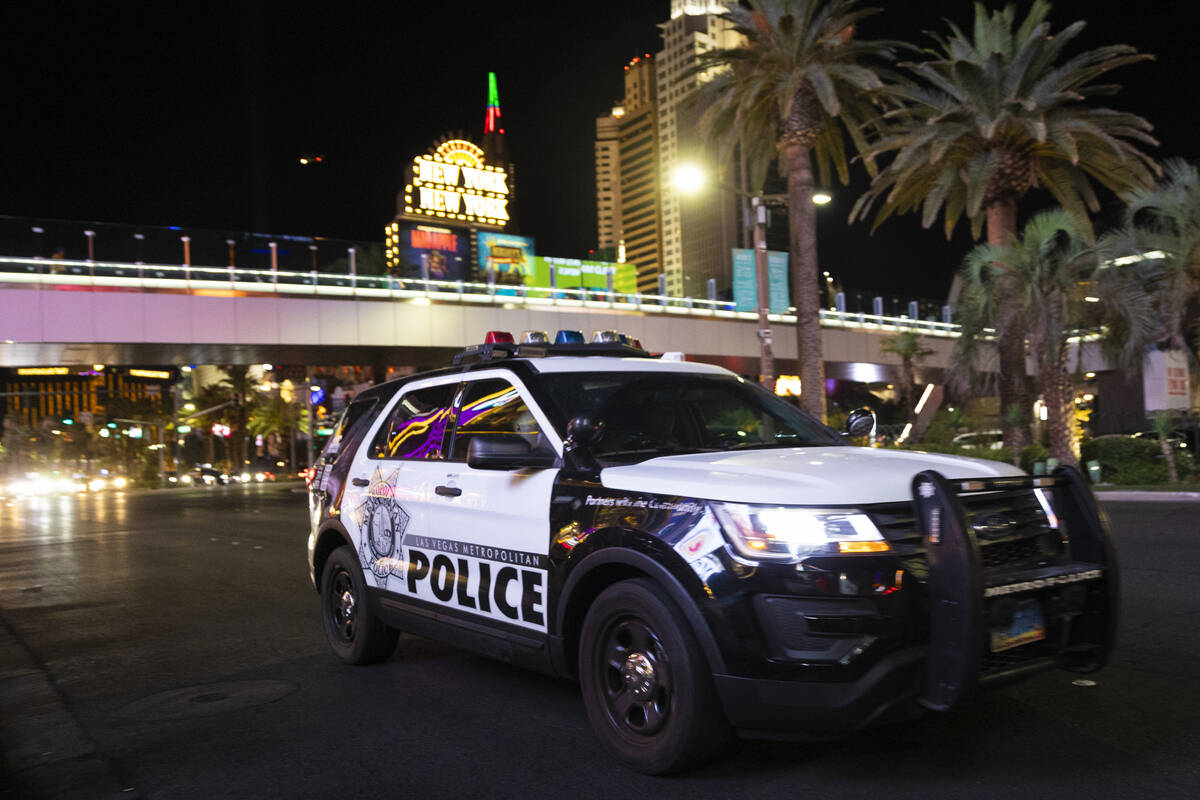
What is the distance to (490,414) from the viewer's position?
18.1 ft

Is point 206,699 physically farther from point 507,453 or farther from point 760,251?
point 760,251

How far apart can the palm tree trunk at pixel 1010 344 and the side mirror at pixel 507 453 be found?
20.1 m

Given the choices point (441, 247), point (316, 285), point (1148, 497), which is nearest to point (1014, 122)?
point (1148, 497)

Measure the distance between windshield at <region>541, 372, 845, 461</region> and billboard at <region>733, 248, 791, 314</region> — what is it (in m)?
17.7

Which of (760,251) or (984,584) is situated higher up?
(760,251)

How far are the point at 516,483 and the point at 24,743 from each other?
2939mm

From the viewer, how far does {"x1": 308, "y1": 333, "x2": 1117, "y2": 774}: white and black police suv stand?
372cm

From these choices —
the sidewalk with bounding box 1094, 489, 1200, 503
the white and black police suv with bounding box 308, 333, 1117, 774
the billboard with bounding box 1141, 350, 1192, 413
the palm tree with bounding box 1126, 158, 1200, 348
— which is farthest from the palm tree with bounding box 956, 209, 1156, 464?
the white and black police suv with bounding box 308, 333, 1117, 774

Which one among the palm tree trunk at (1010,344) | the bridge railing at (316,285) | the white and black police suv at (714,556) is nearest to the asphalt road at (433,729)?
the white and black police suv at (714,556)

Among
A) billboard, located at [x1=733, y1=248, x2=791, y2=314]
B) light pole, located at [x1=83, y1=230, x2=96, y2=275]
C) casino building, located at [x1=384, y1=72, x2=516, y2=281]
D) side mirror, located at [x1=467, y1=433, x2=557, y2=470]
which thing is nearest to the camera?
side mirror, located at [x1=467, y1=433, x2=557, y2=470]

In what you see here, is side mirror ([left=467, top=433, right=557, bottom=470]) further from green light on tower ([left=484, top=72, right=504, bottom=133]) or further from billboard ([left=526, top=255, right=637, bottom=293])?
green light on tower ([left=484, top=72, right=504, bottom=133])

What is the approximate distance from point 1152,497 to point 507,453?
17473 millimetres

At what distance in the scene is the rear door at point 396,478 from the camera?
19.1ft

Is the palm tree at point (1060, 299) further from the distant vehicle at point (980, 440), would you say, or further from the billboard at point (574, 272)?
the billboard at point (574, 272)
